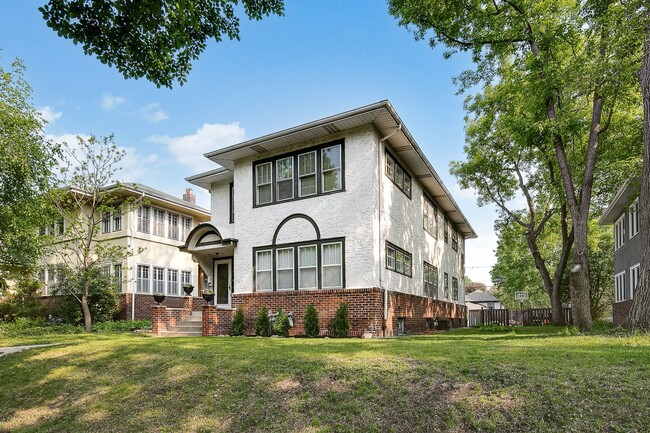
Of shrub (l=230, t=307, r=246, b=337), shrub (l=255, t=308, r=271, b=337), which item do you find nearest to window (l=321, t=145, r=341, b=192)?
shrub (l=255, t=308, r=271, b=337)

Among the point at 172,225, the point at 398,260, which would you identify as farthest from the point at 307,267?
the point at 172,225

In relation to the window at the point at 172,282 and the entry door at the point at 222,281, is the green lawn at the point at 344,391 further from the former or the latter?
the window at the point at 172,282

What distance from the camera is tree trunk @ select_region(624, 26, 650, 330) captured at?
977cm

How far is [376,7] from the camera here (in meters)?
14.2

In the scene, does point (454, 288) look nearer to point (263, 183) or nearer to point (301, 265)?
point (301, 265)

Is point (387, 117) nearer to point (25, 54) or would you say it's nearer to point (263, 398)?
point (263, 398)

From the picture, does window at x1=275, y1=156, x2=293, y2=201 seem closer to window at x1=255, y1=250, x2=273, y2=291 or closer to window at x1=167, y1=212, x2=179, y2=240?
window at x1=255, y1=250, x2=273, y2=291

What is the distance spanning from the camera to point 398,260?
1569cm

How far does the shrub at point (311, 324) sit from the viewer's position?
44.1 feet

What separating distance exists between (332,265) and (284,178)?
3545 mm

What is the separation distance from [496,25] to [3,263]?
22.8 m

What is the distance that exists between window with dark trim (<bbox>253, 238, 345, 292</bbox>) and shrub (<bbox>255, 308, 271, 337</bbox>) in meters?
0.99

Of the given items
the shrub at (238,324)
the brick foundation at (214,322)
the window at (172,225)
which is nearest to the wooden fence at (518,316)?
the shrub at (238,324)

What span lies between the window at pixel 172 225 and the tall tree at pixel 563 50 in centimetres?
1717
